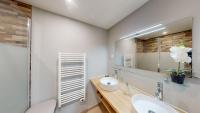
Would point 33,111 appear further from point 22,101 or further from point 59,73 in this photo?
point 59,73

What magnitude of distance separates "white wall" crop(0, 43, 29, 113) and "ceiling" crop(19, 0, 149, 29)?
2.83ft

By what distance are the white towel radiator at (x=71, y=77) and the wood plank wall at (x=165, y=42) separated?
4.21ft

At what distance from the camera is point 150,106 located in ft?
3.89

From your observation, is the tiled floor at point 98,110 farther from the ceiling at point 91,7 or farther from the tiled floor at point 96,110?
the ceiling at point 91,7

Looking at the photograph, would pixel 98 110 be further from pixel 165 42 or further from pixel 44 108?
pixel 165 42

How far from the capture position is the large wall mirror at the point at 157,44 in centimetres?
108

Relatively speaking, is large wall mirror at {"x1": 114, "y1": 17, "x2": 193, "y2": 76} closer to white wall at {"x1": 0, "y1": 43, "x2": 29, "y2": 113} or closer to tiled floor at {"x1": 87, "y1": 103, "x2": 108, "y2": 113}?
tiled floor at {"x1": 87, "y1": 103, "x2": 108, "y2": 113}

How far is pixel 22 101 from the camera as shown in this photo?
1.56m

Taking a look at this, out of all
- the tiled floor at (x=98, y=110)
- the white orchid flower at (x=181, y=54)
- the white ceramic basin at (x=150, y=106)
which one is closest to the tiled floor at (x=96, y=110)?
the tiled floor at (x=98, y=110)

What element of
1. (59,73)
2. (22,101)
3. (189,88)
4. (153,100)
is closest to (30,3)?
(59,73)

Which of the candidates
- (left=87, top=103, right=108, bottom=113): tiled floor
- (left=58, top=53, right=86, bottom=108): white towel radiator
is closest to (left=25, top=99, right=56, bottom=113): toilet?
(left=58, top=53, right=86, bottom=108): white towel radiator

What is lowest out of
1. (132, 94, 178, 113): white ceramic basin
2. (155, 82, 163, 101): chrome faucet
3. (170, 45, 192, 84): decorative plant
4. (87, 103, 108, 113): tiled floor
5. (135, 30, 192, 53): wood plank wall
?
(87, 103, 108, 113): tiled floor

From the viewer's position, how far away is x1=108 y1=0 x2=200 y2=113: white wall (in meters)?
0.96

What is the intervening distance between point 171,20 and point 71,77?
2012 millimetres
